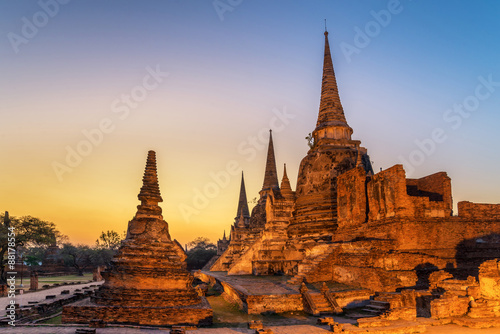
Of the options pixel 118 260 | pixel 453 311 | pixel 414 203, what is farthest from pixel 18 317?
pixel 414 203

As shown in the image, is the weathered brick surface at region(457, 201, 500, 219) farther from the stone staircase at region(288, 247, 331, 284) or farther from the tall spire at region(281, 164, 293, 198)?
the tall spire at region(281, 164, 293, 198)

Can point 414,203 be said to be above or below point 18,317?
above

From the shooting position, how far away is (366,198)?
66.8ft

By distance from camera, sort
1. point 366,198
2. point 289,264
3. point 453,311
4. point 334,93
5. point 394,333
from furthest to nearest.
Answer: point 334,93
point 289,264
point 366,198
point 453,311
point 394,333

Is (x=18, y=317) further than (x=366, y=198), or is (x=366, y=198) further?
(x=366, y=198)

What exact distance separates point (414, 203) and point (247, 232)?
73.5 feet

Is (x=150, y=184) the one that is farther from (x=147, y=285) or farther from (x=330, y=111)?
(x=330, y=111)

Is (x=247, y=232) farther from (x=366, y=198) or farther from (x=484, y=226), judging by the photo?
(x=484, y=226)

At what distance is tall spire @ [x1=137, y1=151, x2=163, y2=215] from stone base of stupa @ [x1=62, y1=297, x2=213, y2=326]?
418 centimetres

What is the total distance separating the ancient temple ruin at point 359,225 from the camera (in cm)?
1584

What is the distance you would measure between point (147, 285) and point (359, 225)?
11062mm

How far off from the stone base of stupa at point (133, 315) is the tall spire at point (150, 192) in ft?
13.7

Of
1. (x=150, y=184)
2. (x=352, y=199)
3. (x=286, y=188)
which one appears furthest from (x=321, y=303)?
(x=286, y=188)

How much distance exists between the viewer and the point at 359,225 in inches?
789
